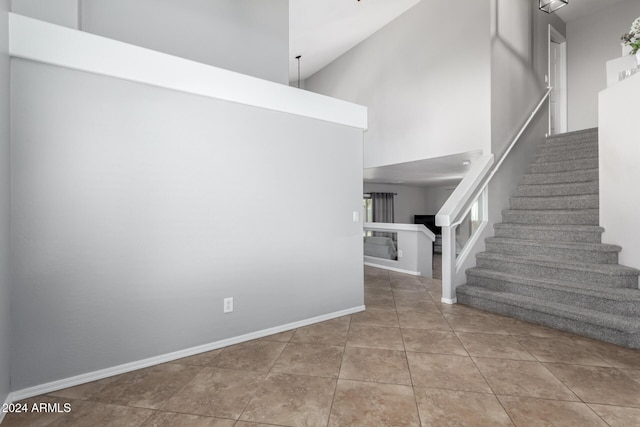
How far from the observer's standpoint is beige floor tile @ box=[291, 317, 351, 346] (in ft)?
8.70

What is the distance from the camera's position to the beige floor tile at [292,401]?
165 centimetres

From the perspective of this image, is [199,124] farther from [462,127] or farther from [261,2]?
[462,127]

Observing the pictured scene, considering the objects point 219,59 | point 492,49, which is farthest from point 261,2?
point 492,49

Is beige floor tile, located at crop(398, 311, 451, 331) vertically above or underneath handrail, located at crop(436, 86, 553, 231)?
underneath

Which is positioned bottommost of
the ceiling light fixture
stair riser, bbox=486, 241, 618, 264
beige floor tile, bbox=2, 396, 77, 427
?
beige floor tile, bbox=2, 396, 77, 427

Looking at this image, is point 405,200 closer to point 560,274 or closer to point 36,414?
point 560,274

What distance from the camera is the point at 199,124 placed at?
8.00 ft

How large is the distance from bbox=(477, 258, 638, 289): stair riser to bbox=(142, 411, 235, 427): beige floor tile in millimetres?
3390

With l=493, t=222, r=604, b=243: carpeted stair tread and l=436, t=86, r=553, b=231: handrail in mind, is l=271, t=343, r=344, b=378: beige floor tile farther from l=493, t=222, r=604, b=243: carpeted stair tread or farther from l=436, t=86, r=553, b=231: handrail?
l=493, t=222, r=604, b=243: carpeted stair tread

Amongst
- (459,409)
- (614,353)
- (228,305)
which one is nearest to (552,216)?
(614,353)

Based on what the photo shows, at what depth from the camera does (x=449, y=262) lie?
362 centimetres

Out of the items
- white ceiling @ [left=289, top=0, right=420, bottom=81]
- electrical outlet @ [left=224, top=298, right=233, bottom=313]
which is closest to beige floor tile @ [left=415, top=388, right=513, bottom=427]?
electrical outlet @ [left=224, top=298, right=233, bottom=313]

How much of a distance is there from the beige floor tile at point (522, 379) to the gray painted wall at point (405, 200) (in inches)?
303

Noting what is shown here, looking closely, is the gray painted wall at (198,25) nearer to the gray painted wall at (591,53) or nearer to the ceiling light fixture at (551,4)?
the ceiling light fixture at (551,4)
